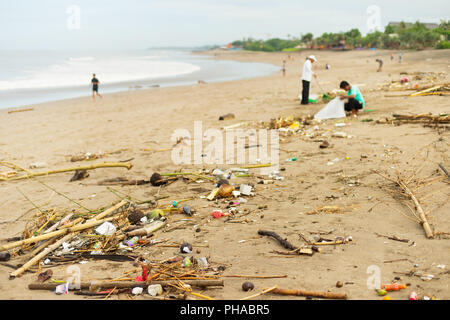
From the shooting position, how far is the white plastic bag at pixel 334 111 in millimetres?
8516

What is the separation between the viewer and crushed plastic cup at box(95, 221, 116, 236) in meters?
4.02

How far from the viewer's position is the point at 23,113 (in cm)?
1439

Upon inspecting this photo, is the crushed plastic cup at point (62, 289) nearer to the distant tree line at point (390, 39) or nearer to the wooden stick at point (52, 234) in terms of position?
the wooden stick at point (52, 234)

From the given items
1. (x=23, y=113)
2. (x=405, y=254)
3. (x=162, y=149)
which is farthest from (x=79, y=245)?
(x=23, y=113)

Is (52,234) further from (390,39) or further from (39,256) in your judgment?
(390,39)

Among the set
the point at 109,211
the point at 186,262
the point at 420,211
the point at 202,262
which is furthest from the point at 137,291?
the point at 420,211

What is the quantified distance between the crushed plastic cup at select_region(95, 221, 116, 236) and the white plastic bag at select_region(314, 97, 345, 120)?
19.7ft

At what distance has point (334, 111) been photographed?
8.60m

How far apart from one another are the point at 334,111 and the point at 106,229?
632 cm

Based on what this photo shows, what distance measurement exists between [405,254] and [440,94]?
7.58 meters

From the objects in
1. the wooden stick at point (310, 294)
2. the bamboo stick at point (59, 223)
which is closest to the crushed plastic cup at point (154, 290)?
the wooden stick at point (310, 294)

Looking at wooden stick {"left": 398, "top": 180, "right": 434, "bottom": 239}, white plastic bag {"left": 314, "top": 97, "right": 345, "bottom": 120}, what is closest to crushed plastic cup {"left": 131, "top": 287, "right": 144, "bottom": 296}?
wooden stick {"left": 398, "top": 180, "right": 434, "bottom": 239}

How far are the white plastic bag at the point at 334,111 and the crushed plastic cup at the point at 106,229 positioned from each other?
599 centimetres

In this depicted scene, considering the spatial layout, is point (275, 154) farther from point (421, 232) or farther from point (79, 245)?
point (79, 245)
